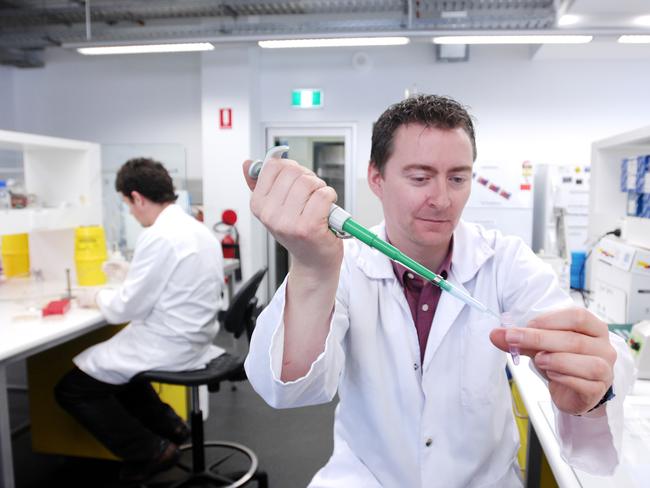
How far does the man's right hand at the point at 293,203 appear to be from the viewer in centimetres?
67

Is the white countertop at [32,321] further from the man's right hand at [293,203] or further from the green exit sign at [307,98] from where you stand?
the green exit sign at [307,98]

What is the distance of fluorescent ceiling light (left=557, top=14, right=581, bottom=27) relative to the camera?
11.6ft

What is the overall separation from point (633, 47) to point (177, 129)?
4.38m

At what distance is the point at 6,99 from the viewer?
17.8ft

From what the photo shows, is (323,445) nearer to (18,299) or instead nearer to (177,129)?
(18,299)

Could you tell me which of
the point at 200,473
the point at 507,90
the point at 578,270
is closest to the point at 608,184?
the point at 578,270

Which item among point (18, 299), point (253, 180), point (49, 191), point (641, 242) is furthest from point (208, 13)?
point (253, 180)

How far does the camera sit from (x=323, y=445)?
2486 millimetres

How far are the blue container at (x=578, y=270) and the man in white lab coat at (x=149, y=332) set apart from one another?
1.73 m

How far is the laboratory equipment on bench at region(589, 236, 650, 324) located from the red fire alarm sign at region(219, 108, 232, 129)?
3.73m

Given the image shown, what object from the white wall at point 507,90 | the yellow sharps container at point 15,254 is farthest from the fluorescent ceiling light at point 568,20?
the yellow sharps container at point 15,254

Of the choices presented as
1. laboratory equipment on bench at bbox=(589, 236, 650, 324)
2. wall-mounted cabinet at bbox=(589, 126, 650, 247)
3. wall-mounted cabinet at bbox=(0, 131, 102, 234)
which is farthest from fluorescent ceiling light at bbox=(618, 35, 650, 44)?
wall-mounted cabinet at bbox=(0, 131, 102, 234)

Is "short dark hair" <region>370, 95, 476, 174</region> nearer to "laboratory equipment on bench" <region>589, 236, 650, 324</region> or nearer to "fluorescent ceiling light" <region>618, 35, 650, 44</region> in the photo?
"laboratory equipment on bench" <region>589, 236, 650, 324</region>

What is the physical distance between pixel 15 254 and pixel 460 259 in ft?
8.32
